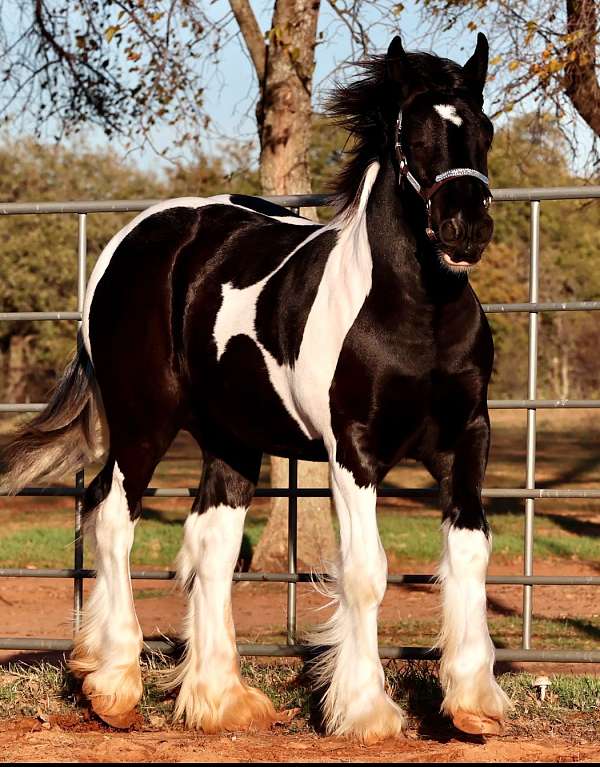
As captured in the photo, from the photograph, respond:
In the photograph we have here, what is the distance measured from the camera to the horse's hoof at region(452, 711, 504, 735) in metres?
3.80

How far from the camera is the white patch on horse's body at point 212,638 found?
4336 millimetres

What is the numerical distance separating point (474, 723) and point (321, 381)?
48.0 inches

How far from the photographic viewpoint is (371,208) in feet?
13.0

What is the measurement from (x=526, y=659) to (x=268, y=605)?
4223mm

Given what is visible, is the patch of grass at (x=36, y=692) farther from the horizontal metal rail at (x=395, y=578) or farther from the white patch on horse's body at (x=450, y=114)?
the white patch on horse's body at (x=450, y=114)

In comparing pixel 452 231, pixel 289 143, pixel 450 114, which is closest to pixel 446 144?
pixel 450 114

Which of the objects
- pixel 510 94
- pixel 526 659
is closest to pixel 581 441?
pixel 510 94

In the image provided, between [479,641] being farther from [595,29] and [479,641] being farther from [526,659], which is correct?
[595,29]

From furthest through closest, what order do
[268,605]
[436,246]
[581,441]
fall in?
[581,441] < [268,605] < [436,246]

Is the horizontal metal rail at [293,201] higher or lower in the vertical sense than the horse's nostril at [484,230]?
higher

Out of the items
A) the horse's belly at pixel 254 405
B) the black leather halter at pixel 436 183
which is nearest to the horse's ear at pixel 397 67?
the black leather halter at pixel 436 183

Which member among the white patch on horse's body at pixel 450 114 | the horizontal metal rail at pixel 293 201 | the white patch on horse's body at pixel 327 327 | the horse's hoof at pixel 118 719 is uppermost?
the white patch on horse's body at pixel 450 114

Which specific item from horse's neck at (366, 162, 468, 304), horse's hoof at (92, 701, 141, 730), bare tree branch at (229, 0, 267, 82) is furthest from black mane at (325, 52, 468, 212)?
bare tree branch at (229, 0, 267, 82)

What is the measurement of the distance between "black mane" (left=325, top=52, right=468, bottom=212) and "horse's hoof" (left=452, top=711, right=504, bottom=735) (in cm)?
178
